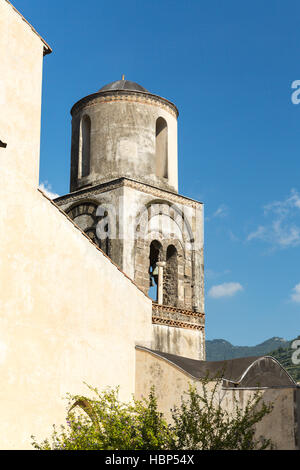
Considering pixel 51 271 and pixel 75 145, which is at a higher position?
pixel 75 145

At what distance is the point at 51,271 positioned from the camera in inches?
498

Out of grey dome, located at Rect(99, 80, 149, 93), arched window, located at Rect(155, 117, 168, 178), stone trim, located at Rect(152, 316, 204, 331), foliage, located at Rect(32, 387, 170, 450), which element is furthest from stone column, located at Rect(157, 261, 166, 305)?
foliage, located at Rect(32, 387, 170, 450)

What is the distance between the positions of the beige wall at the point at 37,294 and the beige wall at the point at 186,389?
36 cm

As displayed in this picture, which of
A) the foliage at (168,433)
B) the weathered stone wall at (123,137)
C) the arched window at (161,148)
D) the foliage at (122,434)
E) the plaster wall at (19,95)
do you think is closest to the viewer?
the foliage at (168,433)

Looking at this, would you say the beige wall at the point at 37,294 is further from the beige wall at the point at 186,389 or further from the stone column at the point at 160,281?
the stone column at the point at 160,281

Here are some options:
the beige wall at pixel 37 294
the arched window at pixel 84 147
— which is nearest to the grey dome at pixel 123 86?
the arched window at pixel 84 147

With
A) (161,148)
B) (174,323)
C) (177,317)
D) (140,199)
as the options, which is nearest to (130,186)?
(140,199)

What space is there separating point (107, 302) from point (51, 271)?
1.78 meters

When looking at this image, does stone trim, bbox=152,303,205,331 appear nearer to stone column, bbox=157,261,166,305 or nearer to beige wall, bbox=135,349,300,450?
stone column, bbox=157,261,166,305

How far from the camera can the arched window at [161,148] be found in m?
20.0

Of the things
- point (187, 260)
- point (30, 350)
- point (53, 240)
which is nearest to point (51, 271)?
point (53, 240)

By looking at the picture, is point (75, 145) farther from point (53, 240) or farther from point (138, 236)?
point (53, 240)

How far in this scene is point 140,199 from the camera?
1869 centimetres

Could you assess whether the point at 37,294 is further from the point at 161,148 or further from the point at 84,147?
the point at 161,148
